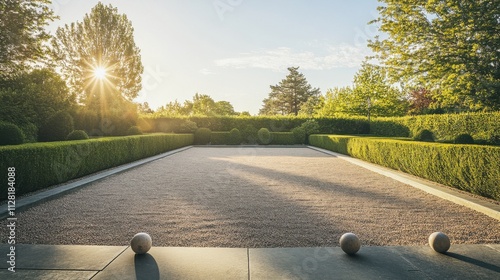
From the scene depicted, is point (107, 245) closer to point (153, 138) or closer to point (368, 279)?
point (368, 279)

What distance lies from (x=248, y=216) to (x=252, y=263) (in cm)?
181

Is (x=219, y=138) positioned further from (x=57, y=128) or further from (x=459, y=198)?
(x=459, y=198)

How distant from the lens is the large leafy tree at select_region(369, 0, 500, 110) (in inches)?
505

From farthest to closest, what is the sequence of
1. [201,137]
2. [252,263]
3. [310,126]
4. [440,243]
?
[310,126] → [201,137] → [440,243] → [252,263]

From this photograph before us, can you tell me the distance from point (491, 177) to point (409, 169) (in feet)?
11.4

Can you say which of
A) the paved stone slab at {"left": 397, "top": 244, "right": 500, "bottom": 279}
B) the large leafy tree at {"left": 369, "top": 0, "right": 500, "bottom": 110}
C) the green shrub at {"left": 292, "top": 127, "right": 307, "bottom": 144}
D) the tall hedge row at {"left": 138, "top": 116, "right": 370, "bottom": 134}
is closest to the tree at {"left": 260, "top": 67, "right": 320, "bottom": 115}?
the tall hedge row at {"left": 138, "top": 116, "right": 370, "bottom": 134}

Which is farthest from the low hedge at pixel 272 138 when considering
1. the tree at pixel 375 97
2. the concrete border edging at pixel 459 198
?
the concrete border edging at pixel 459 198

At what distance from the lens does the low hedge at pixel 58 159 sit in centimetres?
575

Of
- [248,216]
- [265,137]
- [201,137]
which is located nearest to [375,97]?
[265,137]

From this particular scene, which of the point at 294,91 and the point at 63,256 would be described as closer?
the point at 63,256

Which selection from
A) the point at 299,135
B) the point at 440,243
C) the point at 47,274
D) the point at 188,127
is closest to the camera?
the point at 47,274

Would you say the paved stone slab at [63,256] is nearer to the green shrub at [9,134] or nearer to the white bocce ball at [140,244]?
the white bocce ball at [140,244]

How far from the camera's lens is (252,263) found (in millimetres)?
2949

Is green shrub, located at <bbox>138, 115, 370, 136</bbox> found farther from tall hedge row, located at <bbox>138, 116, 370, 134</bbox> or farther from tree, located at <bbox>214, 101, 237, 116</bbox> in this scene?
tree, located at <bbox>214, 101, 237, 116</bbox>
